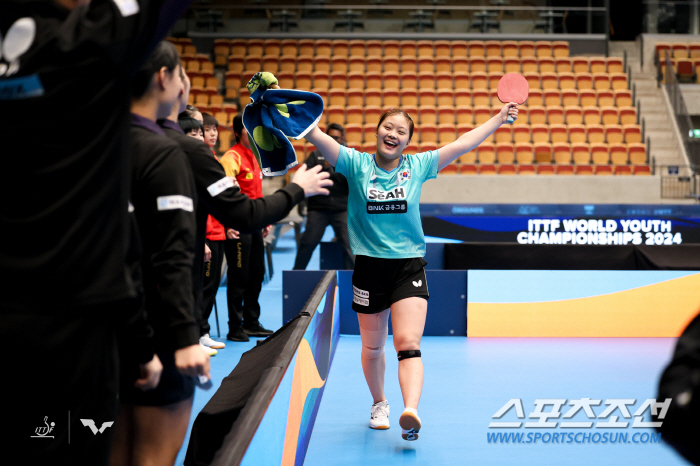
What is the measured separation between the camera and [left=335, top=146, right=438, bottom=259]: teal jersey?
3100 millimetres

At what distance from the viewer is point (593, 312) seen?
536cm

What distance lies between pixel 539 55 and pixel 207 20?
9.05 metres

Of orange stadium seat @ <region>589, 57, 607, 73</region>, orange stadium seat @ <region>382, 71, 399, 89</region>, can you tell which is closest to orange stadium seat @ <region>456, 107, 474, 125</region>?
orange stadium seat @ <region>382, 71, 399, 89</region>

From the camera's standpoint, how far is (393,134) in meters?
3.10

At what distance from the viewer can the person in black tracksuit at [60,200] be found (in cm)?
116

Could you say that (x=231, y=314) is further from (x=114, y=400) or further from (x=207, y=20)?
(x=207, y=20)

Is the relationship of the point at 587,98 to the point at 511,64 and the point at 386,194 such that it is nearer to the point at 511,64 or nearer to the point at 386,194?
the point at 511,64

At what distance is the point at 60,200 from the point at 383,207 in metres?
2.04

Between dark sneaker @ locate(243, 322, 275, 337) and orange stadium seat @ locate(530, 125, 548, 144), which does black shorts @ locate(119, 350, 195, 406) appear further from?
orange stadium seat @ locate(530, 125, 548, 144)

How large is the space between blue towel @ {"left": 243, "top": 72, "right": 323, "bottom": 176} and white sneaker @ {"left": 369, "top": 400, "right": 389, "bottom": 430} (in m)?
1.37

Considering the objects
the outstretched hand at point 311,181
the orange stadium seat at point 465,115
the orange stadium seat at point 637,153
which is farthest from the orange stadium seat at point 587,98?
the outstretched hand at point 311,181

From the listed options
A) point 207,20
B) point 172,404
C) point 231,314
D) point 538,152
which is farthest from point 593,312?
point 207,20

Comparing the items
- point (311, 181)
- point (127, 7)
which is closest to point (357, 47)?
point (311, 181)

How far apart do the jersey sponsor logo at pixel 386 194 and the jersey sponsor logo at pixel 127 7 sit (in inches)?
78.9
